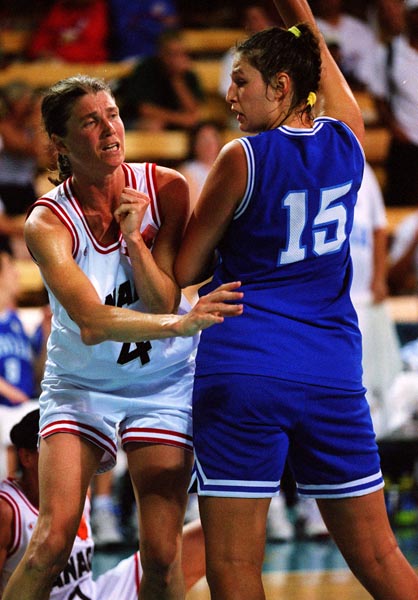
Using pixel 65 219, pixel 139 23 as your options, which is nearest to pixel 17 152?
pixel 139 23

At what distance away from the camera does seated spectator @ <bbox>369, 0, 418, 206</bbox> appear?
822cm

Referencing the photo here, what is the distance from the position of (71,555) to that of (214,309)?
58.8 inches

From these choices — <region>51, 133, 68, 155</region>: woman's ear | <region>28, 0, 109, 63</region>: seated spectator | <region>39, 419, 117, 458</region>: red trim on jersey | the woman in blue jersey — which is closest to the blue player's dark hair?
the woman in blue jersey

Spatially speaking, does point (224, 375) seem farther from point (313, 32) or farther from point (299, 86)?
point (313, 32)

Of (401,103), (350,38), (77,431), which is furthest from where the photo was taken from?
(350,38)

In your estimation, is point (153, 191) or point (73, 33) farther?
point (73, 33)

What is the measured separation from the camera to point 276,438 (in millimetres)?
2943

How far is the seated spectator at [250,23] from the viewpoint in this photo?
8852 millimetres

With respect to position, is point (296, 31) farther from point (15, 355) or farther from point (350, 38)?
point (350, 38)

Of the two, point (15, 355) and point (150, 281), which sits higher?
point (150, 281)

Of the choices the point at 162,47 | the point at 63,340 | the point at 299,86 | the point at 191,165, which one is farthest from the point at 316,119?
the point at 162,47

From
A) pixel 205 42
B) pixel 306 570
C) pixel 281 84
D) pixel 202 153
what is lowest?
pixel 306 570

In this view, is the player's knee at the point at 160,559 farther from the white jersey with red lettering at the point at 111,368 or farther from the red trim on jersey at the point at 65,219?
the red trim on jersey at the point at 65,219

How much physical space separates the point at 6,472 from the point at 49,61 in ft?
16.7
